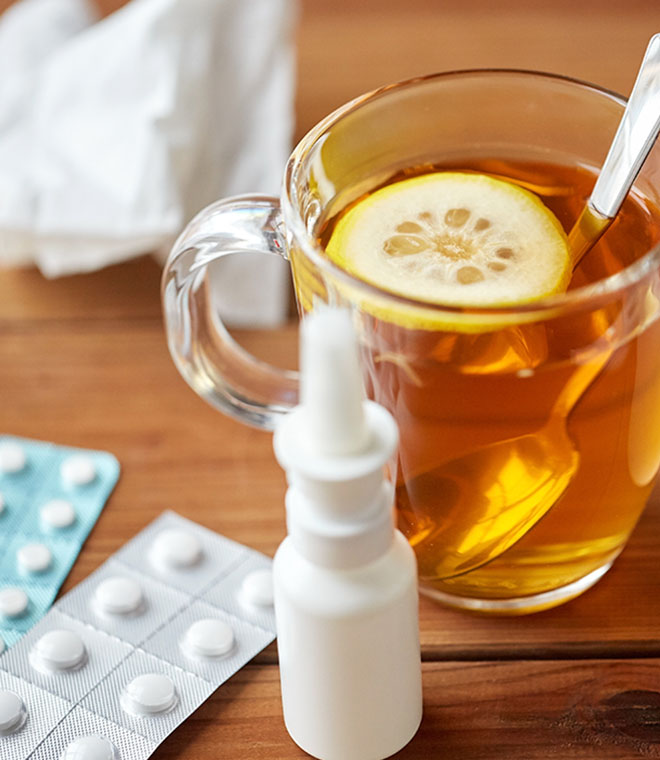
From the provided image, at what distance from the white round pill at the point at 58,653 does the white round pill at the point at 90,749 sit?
0.14 feet

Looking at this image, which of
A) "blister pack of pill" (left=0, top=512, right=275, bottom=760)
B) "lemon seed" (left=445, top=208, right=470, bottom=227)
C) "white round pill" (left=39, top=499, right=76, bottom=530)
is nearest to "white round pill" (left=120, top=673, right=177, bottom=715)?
"blister pack of pill" (left=0, top=512, right=275, bottom=760)

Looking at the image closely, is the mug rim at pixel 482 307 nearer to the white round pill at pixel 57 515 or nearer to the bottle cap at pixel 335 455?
the bottle cap at pixel 335 455

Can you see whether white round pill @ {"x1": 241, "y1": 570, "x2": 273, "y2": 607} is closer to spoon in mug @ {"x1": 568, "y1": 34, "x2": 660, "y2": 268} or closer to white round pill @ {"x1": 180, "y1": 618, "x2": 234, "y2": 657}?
white round pill @ {"x1": 180, "y1": 618, "x2": 234, "y2": 657}

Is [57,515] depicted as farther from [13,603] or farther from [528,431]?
[528,431]

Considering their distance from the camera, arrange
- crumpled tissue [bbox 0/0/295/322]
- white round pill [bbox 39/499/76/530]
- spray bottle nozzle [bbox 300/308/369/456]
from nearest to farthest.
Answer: spray bottle nozzle [bbox 300/308/369/456]
white round pill [bbox 39/499/76/530]
crumpled tissue [bbox 0/0/295/322]

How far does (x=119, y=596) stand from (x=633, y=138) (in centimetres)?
30

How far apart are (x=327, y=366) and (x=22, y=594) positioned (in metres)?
0.25

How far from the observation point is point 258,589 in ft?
1.74

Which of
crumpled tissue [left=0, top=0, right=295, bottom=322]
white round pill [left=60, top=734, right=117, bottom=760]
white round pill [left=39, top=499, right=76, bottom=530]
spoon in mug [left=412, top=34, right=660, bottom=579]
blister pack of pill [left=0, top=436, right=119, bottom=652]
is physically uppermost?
spoon in mug [left=412, top=34, right=660, bottom=579]

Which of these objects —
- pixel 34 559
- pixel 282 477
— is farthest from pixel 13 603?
pixel 282 477

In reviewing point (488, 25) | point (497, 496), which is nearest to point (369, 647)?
point (497, 496)

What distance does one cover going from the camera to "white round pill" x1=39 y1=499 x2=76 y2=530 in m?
0.57

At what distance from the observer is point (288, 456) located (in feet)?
1.23

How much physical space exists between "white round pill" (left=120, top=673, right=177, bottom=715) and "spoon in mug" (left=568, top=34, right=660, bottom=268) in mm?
241
